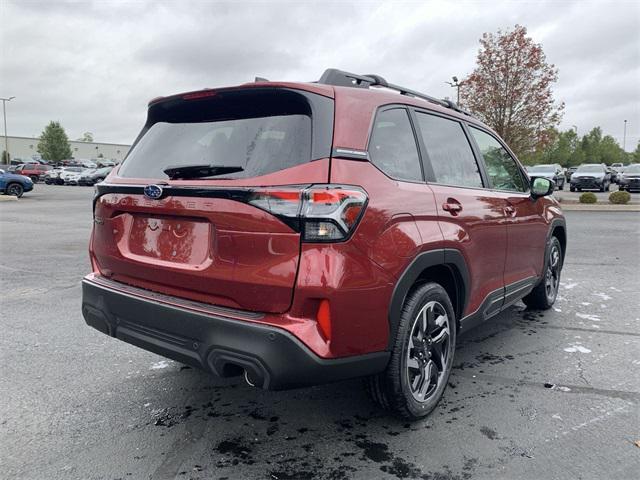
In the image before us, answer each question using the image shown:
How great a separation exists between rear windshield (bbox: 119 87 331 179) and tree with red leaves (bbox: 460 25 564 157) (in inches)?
779

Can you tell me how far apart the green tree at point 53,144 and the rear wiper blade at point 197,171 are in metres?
96.3

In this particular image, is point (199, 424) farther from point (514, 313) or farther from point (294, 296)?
point (514, 313)

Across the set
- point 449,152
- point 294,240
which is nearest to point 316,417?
point 294,240

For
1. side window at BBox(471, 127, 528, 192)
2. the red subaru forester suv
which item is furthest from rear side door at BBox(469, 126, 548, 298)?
the red subaru forester suv

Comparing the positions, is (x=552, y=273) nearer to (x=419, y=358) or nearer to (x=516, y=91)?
(x=419, y=358)

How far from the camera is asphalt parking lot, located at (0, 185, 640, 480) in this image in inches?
102

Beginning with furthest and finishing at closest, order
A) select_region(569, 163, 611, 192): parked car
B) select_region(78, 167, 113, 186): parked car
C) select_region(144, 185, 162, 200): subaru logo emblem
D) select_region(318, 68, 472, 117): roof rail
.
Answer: select_region(78, 167, 113, 186): parked car, select_region(569, 163, 611, 192): parked car, select_region(318, 68, 472, 117): roof rail, select_region(144, 185, 162, 200): subaru logo emblem

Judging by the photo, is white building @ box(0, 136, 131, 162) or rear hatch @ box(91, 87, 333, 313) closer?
rear hatch @ box(91, 87, 333, 313)

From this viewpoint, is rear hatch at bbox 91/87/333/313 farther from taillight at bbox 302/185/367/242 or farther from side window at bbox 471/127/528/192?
side window at bbox 471/127/528/192

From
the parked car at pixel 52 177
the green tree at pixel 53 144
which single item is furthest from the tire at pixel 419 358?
the green tree at pixel 53 144

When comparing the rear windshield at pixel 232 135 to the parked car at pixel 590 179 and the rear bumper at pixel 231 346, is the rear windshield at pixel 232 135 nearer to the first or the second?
the rear bumper at pixel 231 346

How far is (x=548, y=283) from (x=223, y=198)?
415 centimetres

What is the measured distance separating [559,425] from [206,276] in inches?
84.3

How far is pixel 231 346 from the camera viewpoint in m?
2.41
